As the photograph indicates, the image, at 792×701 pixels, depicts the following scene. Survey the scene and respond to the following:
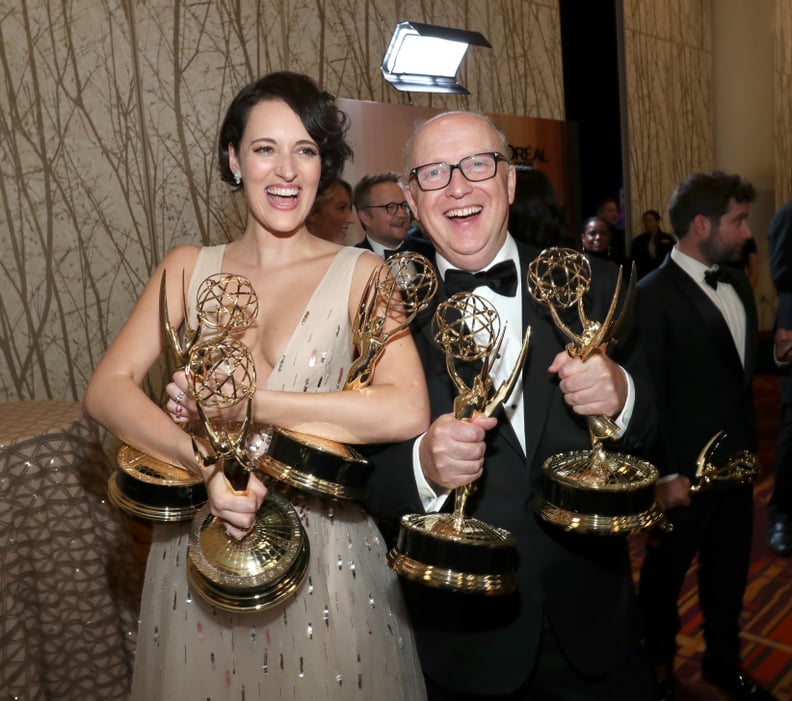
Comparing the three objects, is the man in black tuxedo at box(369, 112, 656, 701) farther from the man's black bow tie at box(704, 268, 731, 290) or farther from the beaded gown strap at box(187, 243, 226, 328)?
the man's black bow tie at box(704, 268, 731, 290)

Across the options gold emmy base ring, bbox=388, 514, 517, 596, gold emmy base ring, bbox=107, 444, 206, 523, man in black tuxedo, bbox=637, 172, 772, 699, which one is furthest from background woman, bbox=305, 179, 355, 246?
gold emmy base ring, bbox=388, 514, 517, 596

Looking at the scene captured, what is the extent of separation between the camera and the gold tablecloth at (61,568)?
98.7 inches

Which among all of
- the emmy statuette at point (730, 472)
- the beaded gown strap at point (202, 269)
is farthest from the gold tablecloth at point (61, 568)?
the emmy statuette at point (730, 472)

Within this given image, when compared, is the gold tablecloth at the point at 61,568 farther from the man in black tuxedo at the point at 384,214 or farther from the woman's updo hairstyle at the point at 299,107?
the man in black tuxedo at the point at 384,214

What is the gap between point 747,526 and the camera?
112 inches

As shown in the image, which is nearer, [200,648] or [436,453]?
[436,453]

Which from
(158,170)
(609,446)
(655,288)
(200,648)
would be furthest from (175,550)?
(158,170)

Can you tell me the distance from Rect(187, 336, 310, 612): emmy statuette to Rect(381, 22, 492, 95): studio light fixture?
473 cm

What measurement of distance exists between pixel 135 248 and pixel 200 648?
3319 mm

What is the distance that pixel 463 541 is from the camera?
126 centimetres

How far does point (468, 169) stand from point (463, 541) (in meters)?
0.74

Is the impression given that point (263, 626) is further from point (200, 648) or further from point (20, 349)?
point (20, 349)

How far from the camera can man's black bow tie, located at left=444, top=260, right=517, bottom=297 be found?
1581 mm

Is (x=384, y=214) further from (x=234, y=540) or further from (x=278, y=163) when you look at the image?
(x=234, y=540)
